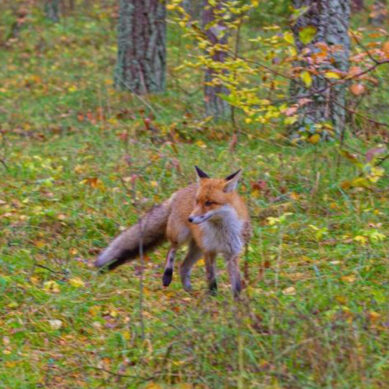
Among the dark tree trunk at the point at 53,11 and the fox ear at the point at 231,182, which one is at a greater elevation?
the fox ear at the point at 231,182

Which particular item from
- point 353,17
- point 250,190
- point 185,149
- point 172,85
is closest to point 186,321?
point 250,190

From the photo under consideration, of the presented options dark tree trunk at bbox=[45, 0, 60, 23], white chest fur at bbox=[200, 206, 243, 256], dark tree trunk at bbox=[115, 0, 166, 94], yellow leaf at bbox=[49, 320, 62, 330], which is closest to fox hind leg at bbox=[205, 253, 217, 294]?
white chest fur at bbox=[200, 206, 243, 256]

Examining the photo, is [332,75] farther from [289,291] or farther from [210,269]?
[210,269]

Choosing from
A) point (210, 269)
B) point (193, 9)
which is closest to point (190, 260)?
point (210, 269)

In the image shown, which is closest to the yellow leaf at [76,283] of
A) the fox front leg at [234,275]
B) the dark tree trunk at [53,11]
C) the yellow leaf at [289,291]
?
the fox front leg at [234,275]

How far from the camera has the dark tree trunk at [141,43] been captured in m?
12.9

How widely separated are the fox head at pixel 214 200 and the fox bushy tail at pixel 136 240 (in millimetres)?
624

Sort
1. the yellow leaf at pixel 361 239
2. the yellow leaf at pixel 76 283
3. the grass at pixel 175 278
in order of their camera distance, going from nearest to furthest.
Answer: the grass at pixel 175 278 < the yellow leaf at pixel 76 283 < the yellow leaf at pixel 361 239

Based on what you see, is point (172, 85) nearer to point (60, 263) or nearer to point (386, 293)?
point (60, 263)

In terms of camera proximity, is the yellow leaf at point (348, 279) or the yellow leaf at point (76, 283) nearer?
the yellow leaf at point (348, 279)

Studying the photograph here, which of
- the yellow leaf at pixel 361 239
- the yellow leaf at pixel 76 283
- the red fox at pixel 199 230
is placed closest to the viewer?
the red fox at pixel 199 230

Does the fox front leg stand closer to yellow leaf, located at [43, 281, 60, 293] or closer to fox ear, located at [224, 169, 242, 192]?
fox ear, located at [224, 169, 242, 192]

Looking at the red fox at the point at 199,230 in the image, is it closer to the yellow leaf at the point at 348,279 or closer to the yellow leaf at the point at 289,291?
the yellow leaf at the point at 289,291

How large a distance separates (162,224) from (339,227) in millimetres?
1837
